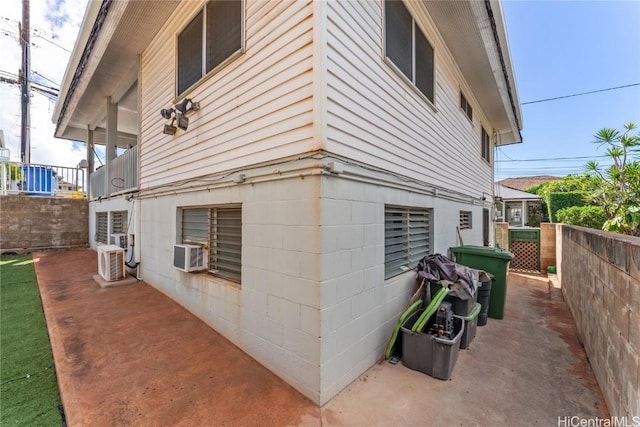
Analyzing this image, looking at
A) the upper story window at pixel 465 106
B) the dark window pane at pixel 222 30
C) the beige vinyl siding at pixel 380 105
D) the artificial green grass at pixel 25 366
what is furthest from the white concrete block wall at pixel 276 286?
the upper story window at pixel 465 106

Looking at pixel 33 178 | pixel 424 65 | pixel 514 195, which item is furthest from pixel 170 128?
pixel 514 195

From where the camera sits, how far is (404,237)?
3.94 meters

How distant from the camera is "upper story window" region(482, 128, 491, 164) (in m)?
8.98

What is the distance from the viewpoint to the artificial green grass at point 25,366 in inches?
86.7

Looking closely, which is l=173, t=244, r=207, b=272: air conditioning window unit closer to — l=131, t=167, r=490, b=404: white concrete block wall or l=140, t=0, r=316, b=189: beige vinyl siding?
l=131, t=167, r=490, b=404: white concrete block wall

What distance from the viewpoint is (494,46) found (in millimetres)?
5254

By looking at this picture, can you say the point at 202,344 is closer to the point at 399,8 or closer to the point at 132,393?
the point at 132,393

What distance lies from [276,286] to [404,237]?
209 centimetres

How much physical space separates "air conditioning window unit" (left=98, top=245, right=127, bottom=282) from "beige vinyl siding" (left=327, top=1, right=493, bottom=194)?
221 inches

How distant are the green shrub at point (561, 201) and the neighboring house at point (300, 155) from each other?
32.8ft

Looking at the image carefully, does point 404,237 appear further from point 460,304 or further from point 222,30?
point 222,30

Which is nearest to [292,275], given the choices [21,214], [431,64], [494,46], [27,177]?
[431,64]

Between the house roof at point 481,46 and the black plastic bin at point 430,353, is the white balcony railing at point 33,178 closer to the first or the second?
the black plastic bin at point 430,353

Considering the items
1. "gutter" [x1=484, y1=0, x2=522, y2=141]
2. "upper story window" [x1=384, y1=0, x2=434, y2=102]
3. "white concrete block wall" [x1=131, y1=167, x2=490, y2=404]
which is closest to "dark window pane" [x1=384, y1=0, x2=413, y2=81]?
"upper story window" [x1=384, y1=0, x2=434, y2=102]
